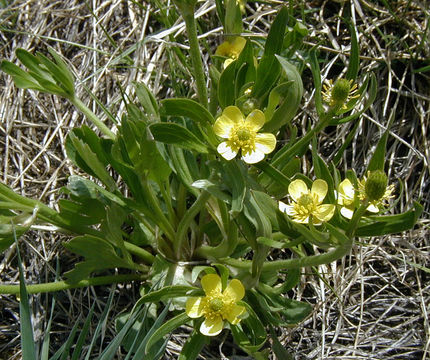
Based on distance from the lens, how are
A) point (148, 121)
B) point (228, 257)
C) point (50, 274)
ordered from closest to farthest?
point (148, 121), point (228, 257), point (50, 274)

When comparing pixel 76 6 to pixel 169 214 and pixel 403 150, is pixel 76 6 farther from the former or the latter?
pixel 403 150

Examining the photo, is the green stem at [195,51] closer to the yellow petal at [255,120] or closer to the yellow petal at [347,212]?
the yellow petal at [255,120]

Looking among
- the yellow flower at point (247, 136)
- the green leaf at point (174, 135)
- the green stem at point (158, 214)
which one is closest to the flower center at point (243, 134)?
the yellow flower at point (247, 136)

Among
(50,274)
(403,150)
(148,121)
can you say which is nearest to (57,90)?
(148,121)

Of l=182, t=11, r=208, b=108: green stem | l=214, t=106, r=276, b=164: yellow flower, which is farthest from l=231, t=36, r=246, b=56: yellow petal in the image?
l=214, t=106, r=276, b=164: yellow flower

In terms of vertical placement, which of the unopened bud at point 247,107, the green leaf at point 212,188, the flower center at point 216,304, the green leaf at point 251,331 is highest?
the unopened bud at point 247,107

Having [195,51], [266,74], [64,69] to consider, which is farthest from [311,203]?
[64,69]
